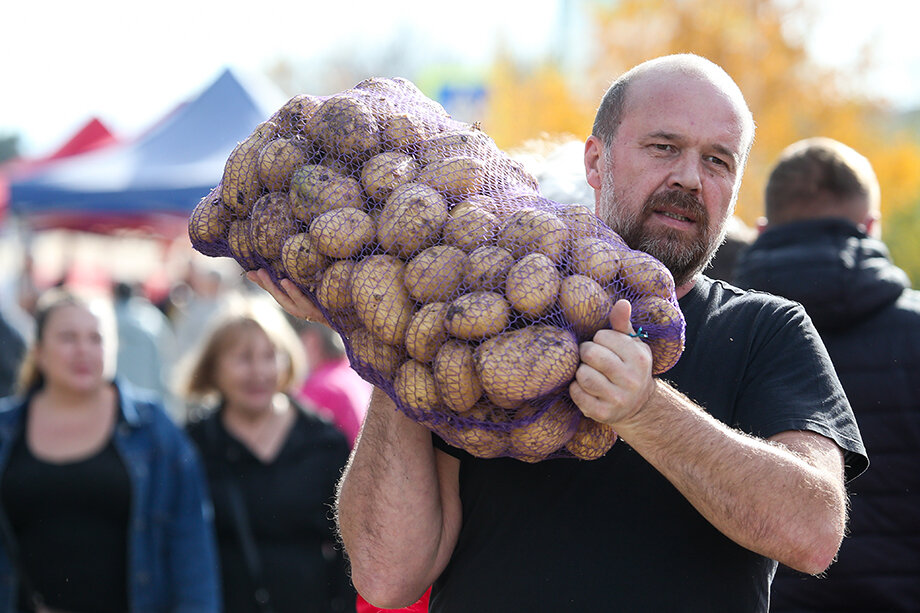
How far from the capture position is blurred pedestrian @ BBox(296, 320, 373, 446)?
554 centimetres

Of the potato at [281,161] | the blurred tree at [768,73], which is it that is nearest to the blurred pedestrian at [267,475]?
the potato at [281,161]

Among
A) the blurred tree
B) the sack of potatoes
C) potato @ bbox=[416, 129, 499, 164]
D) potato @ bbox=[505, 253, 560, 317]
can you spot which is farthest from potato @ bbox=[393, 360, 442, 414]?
the blurred tree

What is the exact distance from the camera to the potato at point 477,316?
1.83 m

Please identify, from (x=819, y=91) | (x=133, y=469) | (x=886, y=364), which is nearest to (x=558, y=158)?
(x=886, y=364)

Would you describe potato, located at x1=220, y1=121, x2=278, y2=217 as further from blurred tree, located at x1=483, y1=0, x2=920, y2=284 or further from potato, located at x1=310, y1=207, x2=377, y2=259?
blurred tree, located at x1=483, y1=0, x2=920, y2=284

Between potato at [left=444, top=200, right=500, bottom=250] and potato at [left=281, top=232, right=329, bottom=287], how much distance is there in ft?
1.00

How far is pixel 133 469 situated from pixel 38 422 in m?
0.58

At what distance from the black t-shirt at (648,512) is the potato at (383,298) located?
48 centimetres

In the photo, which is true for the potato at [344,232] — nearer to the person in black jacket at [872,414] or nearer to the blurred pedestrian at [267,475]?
the person in black jacket at [872,414]

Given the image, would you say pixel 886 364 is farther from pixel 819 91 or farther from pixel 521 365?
pixel 819 91

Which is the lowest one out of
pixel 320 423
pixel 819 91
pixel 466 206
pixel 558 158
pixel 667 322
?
pixel 320 423

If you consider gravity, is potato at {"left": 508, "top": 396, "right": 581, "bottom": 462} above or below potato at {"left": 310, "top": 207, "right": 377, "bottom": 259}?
below

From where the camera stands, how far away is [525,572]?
7.08 ft

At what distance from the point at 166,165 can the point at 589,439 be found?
7.81 m
